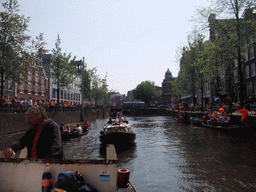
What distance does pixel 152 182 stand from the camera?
7781mm

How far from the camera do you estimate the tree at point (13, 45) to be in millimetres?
20281

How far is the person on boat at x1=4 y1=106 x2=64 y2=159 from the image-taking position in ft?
10.9

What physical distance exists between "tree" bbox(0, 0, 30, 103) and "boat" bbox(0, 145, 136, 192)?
19671 millimetres

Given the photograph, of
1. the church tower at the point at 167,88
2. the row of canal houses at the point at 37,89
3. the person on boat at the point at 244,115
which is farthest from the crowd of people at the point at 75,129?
the church tower at the point at 167,88

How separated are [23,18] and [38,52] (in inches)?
155

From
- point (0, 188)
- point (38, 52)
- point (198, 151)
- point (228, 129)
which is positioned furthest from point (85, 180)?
point (38, 52)

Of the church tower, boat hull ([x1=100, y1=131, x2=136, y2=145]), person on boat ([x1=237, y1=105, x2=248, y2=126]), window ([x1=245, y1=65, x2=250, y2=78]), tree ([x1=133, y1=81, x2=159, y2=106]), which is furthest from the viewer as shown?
the church tower

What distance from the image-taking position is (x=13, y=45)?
69.7 ft

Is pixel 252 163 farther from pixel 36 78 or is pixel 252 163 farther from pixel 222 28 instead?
pixel 36 78

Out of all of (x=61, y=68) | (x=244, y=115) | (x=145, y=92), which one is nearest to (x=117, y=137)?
(x=244, y=115)

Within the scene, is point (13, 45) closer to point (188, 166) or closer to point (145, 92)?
point (188, 166)

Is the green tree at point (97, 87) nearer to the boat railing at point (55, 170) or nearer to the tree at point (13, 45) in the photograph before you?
the tree at point (13, 45)

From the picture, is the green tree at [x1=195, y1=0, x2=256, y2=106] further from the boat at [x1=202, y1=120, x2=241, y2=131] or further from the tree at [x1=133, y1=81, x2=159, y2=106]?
the tree at [x1=133, y1=81, x2=159, y2=106]

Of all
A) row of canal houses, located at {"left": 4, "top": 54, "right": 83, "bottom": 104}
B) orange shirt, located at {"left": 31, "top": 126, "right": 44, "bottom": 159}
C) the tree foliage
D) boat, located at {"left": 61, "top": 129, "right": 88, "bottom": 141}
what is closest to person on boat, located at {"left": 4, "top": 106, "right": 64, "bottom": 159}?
orange shirt, located at {"left": 31, "top": 126, "right": 44, "bottom": 159}
